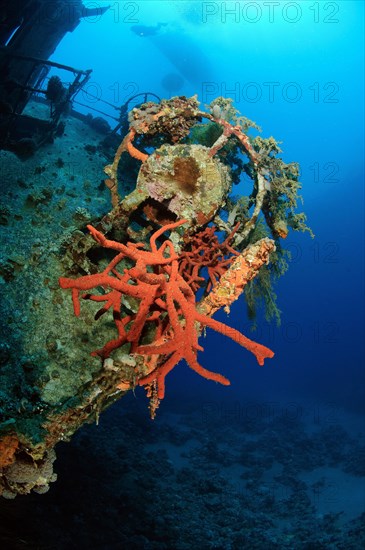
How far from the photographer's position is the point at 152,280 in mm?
2766

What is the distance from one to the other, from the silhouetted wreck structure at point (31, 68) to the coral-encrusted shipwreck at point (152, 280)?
15.7 feet

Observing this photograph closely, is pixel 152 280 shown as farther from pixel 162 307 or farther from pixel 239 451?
pixel 239 451

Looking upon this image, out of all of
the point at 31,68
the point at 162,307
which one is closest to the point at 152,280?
the point at 162,307

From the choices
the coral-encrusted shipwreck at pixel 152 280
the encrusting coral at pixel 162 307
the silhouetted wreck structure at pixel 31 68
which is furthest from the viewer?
the silhouetted wreck structure at pixel 31 68

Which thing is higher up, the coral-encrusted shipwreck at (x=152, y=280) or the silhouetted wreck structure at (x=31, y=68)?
the silhouetted wreck structure at (x=31, y=68)

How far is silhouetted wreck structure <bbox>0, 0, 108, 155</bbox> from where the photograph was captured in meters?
9.16

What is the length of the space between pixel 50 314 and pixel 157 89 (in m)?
126

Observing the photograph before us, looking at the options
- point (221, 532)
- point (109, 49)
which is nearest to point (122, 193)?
point (221, 532)

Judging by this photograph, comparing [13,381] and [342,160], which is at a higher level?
[342,160]

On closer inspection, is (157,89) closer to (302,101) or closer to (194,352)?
(302,101)

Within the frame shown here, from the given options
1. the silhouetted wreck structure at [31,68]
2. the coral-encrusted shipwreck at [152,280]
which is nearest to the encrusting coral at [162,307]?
the coral-encrusted shipwreck at [152,280]

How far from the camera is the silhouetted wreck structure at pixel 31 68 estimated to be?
30.0ft

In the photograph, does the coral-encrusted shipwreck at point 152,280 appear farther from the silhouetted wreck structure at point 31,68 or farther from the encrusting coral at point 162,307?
the silhouetted wreck structure at point 31,68

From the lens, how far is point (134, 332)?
3.09 m
